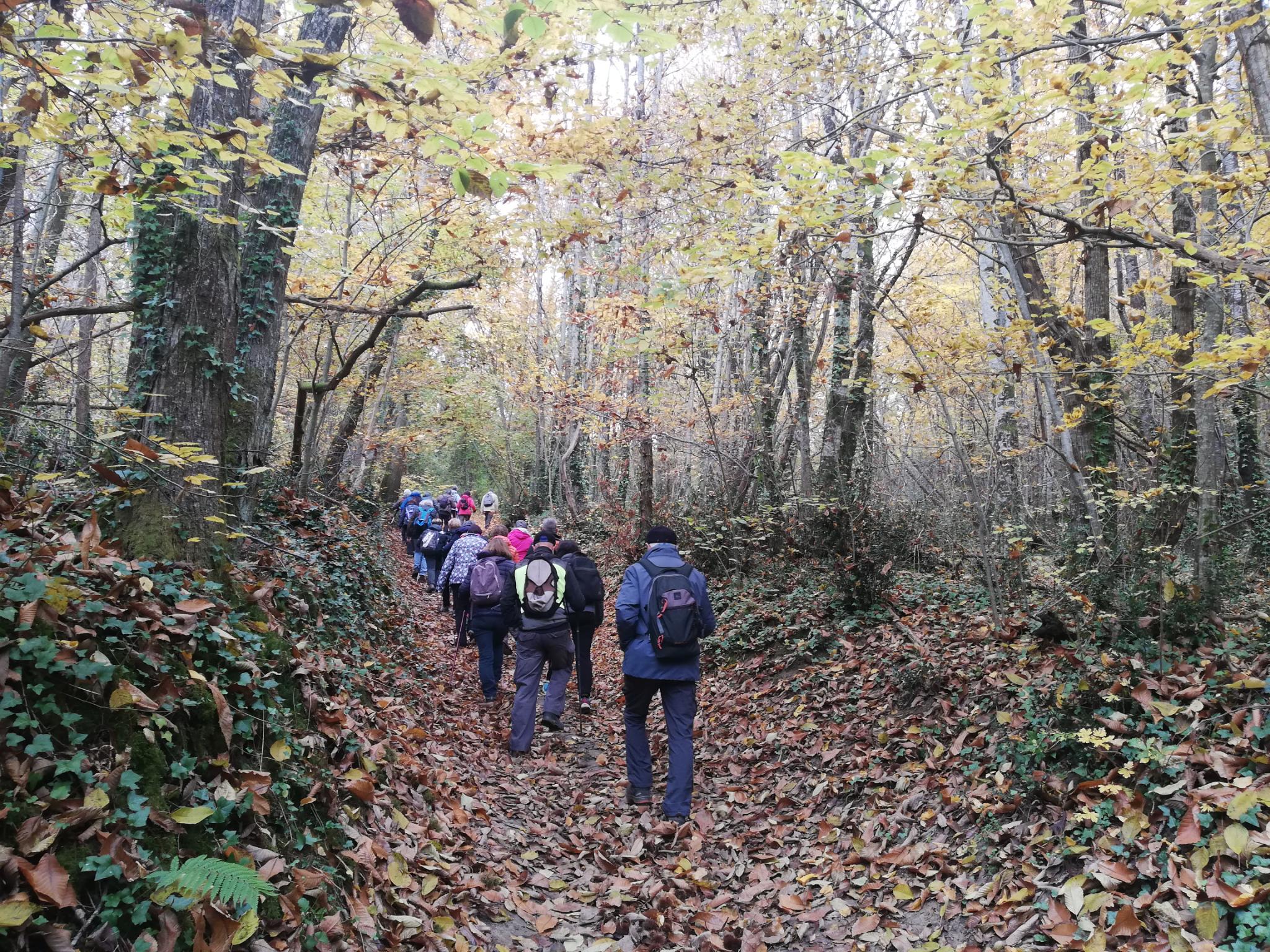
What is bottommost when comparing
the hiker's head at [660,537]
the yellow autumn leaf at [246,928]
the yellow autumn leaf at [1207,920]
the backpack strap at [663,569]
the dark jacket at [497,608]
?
the yellow autumn leaf at [1207,920]

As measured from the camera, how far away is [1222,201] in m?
6.08

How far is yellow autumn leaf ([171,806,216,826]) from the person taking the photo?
3.00 m

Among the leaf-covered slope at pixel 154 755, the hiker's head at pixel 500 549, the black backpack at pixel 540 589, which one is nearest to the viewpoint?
the leaf-covered slope at pixel 154 755

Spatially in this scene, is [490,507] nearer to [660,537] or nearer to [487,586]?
[487,586]

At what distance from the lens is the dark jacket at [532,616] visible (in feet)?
25.0

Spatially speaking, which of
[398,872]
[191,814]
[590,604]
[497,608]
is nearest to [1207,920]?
[398,872]

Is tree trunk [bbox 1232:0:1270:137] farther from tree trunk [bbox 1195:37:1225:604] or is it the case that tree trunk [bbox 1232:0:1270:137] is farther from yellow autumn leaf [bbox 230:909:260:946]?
yellow autumn leaf [bbox 230:909:260:946]

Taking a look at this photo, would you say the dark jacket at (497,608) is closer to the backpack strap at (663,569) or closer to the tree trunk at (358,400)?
the backpack strap at (663,569)

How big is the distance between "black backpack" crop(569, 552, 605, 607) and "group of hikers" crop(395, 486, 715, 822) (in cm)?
1

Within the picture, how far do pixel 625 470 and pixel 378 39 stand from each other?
17.4 m

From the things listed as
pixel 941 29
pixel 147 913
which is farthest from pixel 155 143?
pixel 941 29

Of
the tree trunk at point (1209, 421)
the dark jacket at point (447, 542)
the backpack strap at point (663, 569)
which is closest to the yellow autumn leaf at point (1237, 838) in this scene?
the tree trunk at point (1209, 421)

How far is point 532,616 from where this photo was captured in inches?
299

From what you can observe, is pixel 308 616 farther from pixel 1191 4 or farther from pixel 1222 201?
pixel 1222 201
